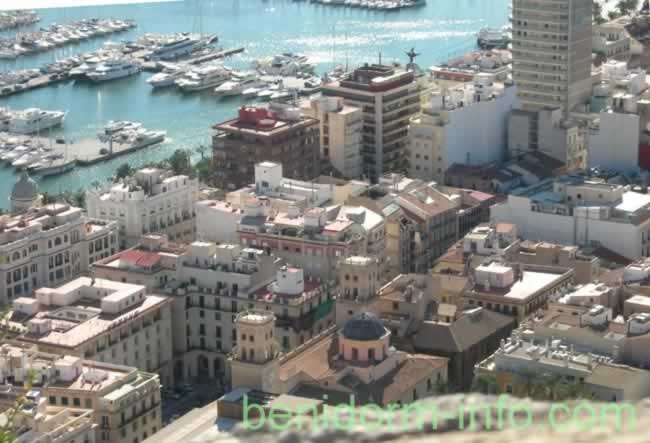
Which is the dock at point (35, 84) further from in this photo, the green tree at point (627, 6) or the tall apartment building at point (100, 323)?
the tall apartment building at point (100, 323)

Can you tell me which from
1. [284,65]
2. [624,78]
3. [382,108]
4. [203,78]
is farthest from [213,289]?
[284,65]

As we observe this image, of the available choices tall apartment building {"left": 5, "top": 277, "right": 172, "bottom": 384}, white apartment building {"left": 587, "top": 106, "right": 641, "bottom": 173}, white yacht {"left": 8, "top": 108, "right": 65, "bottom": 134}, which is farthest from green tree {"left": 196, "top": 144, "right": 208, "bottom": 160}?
tall apartment building {"left": 5, "top": 277, "right": 172, "bottom": 384}

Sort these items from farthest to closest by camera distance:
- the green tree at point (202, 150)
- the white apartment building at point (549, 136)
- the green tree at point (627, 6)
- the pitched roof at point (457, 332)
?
the green tree at point (627, 6) < the green tree at point (202, 150) < the white apartment building at point (549, 136) < the pitched roof at point (457, 332)

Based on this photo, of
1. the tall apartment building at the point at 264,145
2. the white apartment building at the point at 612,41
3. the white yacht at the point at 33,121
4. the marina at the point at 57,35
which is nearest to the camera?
the tall apartment building at the point at 264,145

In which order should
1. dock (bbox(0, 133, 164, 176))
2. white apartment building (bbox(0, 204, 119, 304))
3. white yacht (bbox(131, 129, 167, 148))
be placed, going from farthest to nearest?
white yacht (bbox(131, 129, 167, 148)) → dock (bbox(0, 133, 164, 176)) → white apartment building (bbox(0, 204, 119, 304))

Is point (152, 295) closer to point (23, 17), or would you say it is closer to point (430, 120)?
point (430, 120)

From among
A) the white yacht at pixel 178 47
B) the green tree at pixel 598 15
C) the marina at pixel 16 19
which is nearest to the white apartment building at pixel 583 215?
the green tree at pixel 598 15

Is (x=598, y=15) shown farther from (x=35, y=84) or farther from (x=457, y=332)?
(x=457, y=332)

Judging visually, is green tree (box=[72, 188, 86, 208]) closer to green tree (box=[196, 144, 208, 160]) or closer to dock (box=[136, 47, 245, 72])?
green tree (box=[196, 144, 208, 160])
